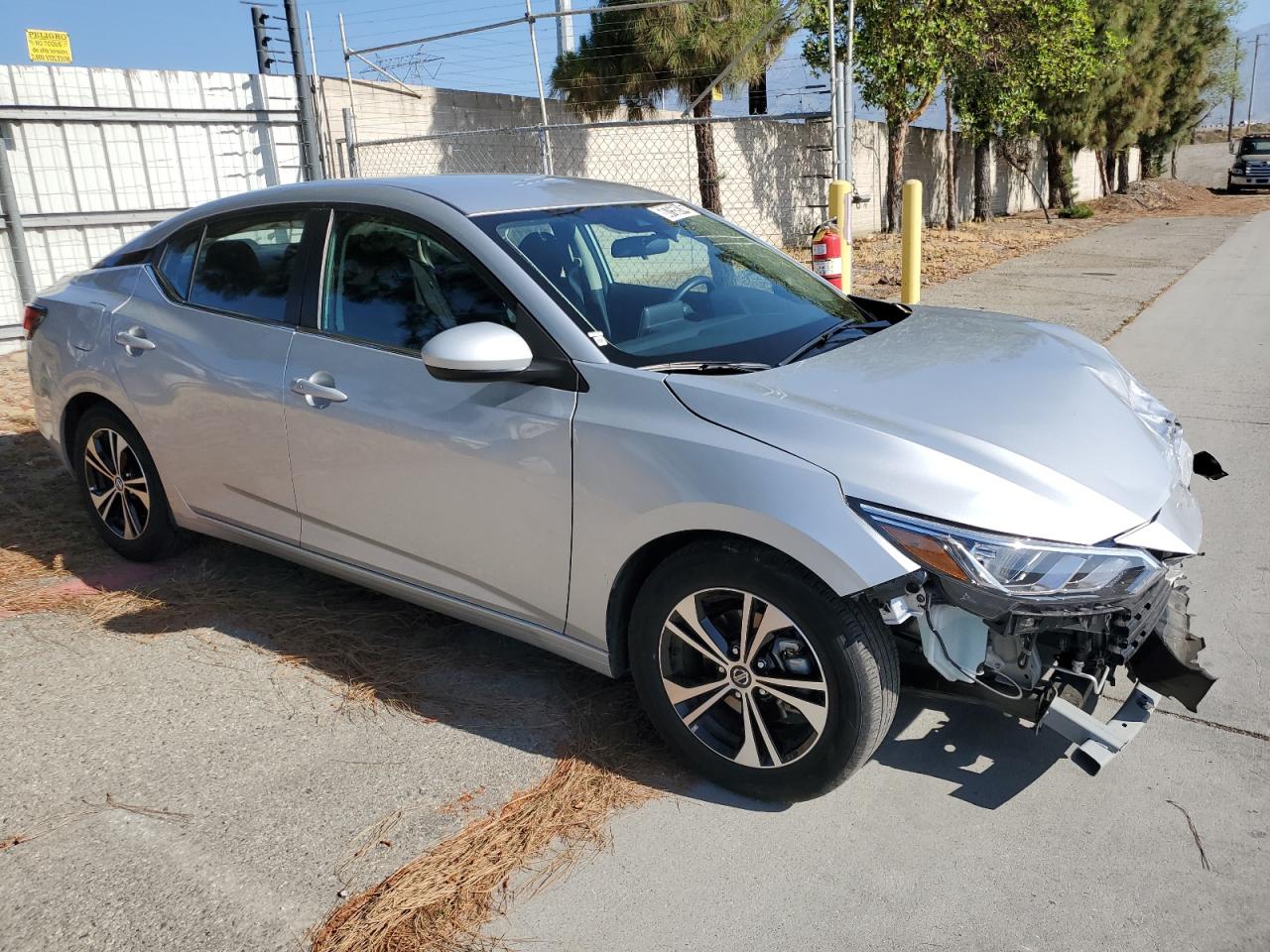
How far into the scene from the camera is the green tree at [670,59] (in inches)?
628

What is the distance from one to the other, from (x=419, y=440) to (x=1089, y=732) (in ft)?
6.83

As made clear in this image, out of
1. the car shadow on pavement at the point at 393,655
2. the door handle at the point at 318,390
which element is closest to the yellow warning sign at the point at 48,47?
the car shadow on pavement at the point at 393,655

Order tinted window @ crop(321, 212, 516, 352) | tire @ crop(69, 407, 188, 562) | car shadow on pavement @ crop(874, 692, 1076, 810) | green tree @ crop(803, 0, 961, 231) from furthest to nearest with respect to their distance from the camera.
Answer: green tree @ crop(803, 0, 961, 231), tire @ crop(69, 407, 188, 562), tinted window @ crop(321, 212, 516, 352), car shadow on pavement @ crop(874, 692, 1076, 810)

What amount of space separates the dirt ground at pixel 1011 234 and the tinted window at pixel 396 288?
9.60m

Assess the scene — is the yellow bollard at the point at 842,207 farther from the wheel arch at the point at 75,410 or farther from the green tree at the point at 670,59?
the green tree at the point at 670,59

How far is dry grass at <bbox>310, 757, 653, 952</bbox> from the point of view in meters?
2.49

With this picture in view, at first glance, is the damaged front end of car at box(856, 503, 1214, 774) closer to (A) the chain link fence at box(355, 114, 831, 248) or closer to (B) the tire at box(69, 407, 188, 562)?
(B) the tire at box(69, 407, 188, 562)

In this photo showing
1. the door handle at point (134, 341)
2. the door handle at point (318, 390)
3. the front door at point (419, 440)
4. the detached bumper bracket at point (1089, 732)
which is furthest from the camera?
the door handle at point (134, 341)

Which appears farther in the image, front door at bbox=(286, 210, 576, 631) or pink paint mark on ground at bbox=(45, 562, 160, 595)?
pink paint mark on ground at bbox=(45, 562, 160, 595)

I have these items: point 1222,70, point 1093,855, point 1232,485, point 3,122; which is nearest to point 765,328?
point 1093,855

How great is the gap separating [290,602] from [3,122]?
27.5 ft

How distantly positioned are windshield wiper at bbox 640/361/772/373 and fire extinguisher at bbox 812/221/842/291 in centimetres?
426

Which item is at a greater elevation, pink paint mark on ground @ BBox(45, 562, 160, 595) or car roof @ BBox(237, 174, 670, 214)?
car roof @ BBox(237, 174, 670, 214)

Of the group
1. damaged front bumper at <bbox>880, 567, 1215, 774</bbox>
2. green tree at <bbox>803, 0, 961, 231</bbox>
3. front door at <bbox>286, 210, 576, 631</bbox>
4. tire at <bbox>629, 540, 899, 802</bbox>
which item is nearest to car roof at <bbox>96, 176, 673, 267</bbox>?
front door at <bbox>286, 210, 576, 631</bbox>
